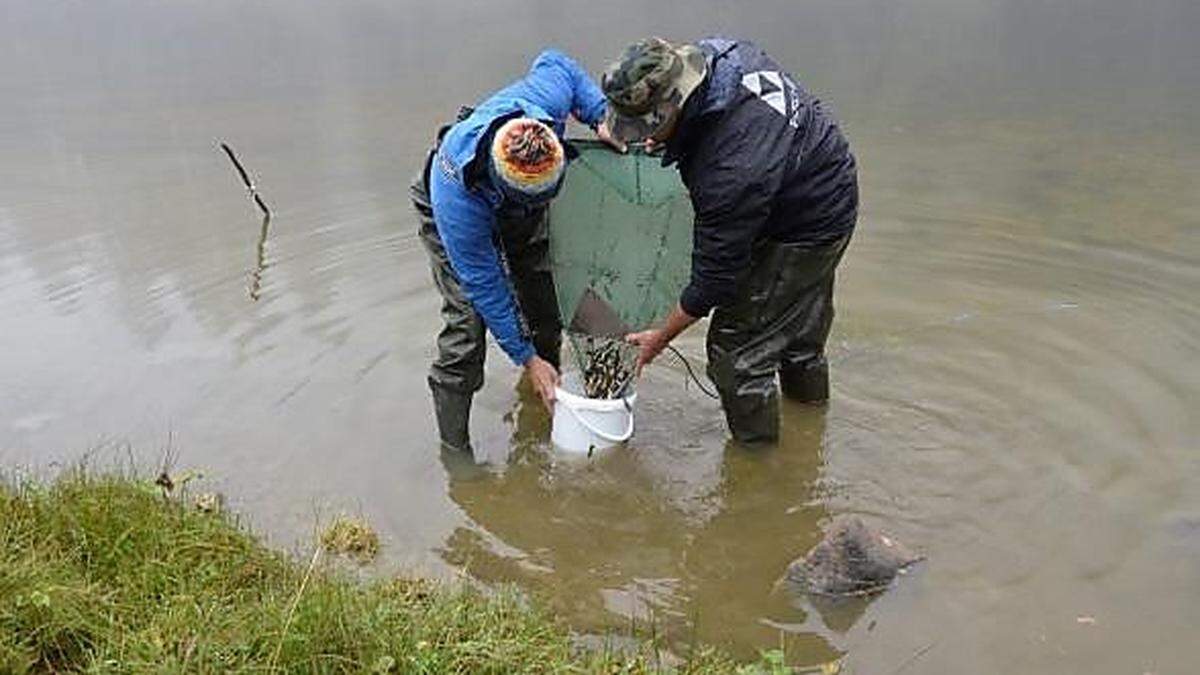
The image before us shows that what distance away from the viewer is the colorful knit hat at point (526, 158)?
4.30 meters

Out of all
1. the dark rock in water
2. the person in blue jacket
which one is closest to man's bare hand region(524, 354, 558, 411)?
the person in blue jacket

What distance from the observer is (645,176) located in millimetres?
5242

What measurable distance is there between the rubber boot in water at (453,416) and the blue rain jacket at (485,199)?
51 centimetres

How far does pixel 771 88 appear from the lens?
452 centimetres

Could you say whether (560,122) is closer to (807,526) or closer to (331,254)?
(807,526)

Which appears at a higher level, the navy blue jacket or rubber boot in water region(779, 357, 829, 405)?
the navy blue jacket

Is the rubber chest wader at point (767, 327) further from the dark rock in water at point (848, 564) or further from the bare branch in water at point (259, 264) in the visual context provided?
the bare branch in water at point (259, 264)

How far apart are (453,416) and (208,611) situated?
85.1 inches

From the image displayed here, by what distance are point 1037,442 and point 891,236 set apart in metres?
3.32

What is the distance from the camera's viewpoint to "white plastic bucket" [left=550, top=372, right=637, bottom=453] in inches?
207

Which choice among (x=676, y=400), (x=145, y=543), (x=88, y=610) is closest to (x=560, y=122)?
(x=676, y=400)

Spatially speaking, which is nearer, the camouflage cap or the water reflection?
the camouflage cap

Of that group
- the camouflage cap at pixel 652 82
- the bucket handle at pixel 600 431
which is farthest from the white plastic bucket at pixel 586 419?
the camouflage cap at pixel 652 82

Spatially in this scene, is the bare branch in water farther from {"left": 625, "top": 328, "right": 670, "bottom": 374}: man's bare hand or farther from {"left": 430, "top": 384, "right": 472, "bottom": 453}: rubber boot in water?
{"left": 625, "top": 328, "right": 670, "bottom": 374}: man's bare hand
